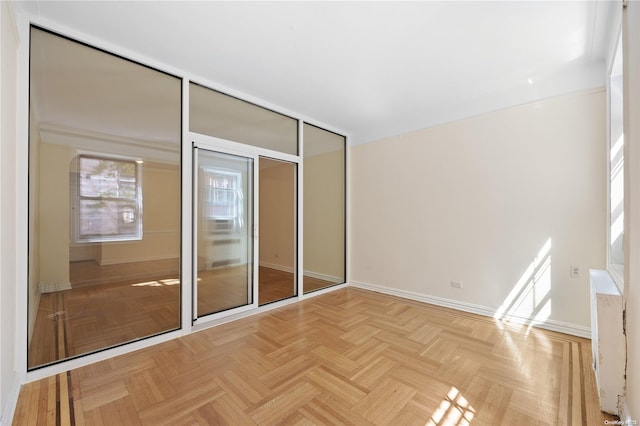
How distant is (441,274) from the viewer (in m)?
4.07

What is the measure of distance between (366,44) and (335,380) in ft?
10.1

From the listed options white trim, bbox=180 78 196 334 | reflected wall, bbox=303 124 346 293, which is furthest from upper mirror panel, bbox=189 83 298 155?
reflected wall, bbox=303 124 346 293

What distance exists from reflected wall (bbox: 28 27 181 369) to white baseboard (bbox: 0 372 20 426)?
0.22m

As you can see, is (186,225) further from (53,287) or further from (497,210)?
(497,210)

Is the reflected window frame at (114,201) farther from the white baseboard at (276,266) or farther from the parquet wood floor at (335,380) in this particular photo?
the white baseboard at (276,266)

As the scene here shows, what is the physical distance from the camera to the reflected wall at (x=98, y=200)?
2322 millimetres

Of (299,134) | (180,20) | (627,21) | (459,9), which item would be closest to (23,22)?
(180,20)

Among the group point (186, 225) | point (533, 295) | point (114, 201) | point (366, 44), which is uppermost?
point (366, 44)

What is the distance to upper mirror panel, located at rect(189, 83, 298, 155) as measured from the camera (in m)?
3.21

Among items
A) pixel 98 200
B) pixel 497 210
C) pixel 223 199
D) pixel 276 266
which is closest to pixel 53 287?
pixel 98 200

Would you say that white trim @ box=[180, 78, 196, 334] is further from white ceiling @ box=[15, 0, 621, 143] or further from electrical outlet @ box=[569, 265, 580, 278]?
electrical outlet @ box=[569, 265, 580, 278]

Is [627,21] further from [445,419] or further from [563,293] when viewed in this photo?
[445,419]

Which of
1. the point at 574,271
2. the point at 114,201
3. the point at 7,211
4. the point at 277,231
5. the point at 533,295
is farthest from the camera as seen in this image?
the point at 277,231

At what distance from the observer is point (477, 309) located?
146 inches
